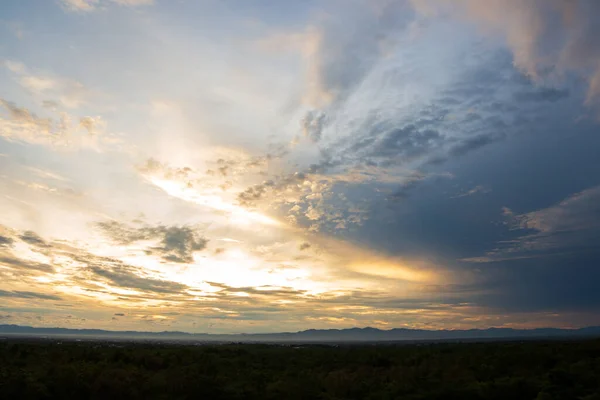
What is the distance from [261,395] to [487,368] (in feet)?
50.1

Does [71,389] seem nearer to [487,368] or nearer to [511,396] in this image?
[511,396]

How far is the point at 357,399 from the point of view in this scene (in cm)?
2067

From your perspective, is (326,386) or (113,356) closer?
(326,386)

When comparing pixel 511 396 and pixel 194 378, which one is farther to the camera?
pixel 194 378

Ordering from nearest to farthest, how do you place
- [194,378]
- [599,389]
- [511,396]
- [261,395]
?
[599,389], [511,396], [261,395], [194,378]

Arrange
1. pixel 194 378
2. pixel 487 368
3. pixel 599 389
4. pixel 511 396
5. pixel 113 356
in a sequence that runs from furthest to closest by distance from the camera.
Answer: pixel 113 356 → pixel 487 368 → pixel 194 378 → pixel 511 396 → pixel 599 389

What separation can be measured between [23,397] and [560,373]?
997 inches

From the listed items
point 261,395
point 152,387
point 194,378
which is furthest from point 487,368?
point 152,387

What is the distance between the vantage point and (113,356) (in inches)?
1822

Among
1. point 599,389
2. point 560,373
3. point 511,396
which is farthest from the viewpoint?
point 560,373


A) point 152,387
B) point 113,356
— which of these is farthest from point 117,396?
point 113,356

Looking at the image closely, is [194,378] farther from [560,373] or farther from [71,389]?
[560,373]

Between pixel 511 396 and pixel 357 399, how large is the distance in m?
6.70

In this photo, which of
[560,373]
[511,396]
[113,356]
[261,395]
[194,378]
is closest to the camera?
[511,396]
